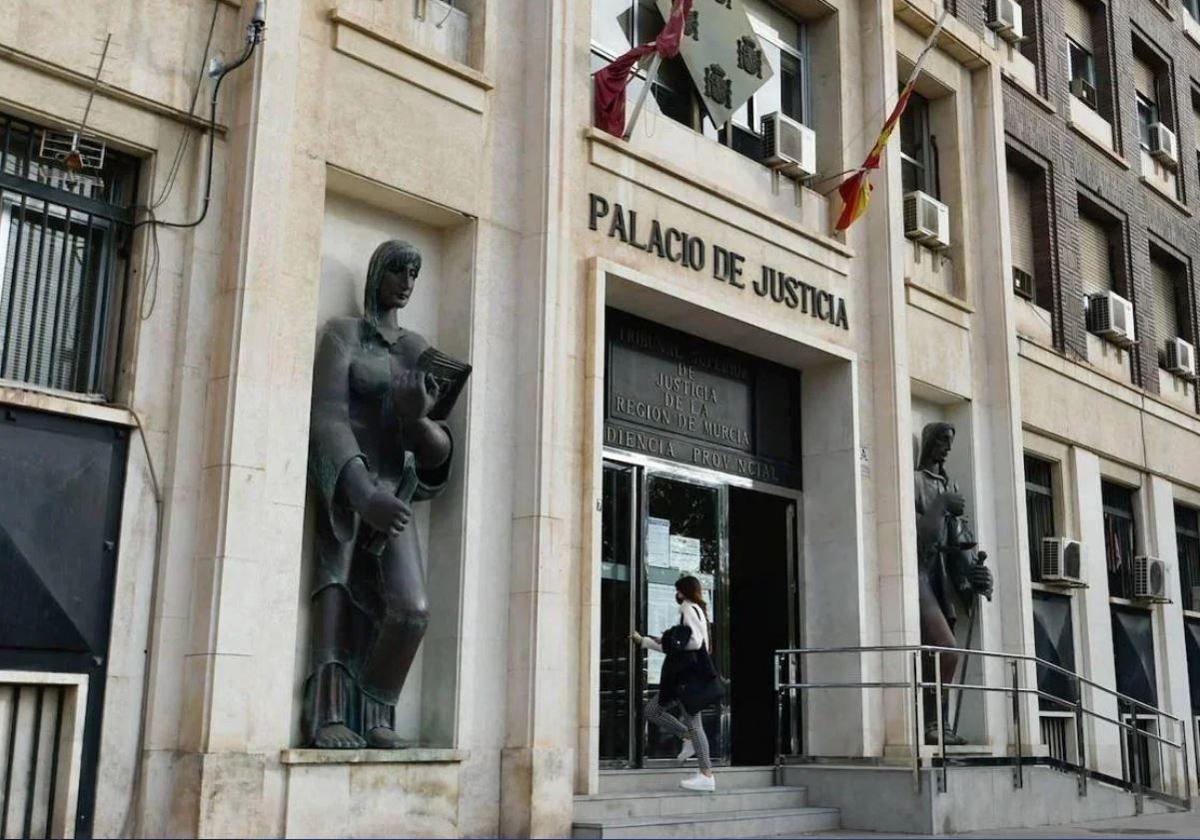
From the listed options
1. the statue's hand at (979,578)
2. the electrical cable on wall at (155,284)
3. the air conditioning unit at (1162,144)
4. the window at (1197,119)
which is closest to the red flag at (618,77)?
the electrical cable on wall at (155,284)

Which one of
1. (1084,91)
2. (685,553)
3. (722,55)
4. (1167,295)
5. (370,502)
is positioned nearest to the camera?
(370,502)

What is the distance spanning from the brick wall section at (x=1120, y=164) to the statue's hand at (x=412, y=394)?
11.1 m

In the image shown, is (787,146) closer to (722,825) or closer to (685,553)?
(685,553)

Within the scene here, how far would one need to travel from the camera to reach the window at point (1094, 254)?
20094 millimetres

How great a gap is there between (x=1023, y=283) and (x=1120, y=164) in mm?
4251

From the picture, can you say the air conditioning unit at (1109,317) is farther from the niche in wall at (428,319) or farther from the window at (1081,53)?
the niche in wall at (428,319)

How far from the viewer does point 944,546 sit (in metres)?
15.3

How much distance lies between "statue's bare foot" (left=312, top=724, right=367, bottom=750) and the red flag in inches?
222

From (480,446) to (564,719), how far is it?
7.05 feet

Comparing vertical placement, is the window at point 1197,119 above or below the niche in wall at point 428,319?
above

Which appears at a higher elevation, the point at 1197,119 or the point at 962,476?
the point at 1197,119

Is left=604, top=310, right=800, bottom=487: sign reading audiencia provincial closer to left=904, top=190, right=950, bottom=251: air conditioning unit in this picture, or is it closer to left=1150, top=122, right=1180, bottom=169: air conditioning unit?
left=904, top=190, right=950, bottom=251: air conditioning unit

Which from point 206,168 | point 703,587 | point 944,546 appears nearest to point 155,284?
point 206,168

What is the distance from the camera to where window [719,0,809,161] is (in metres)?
14.5
